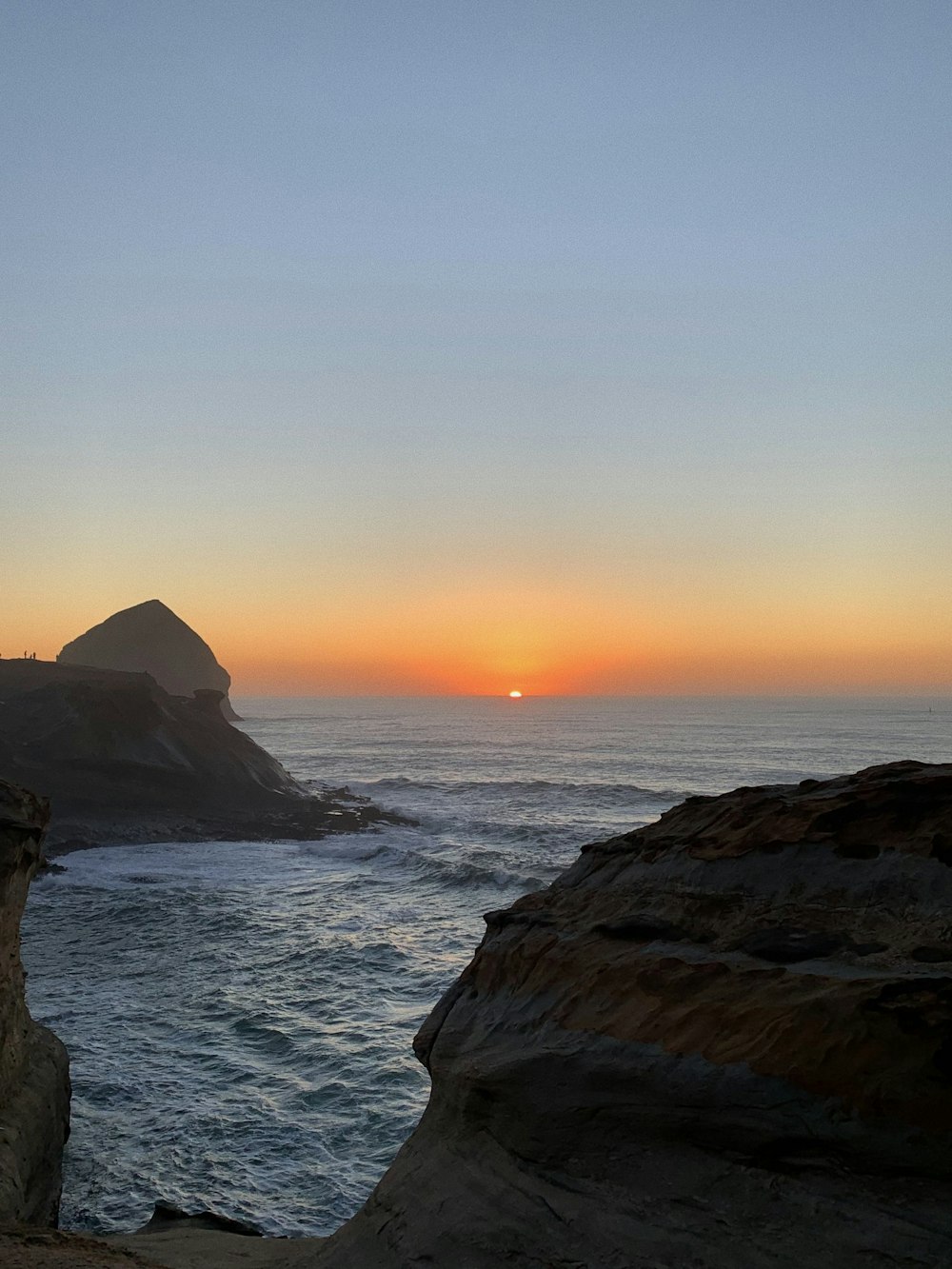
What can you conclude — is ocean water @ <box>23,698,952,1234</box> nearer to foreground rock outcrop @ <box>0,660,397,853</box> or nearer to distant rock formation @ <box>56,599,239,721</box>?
foreground rock outcrop @ <box>0,660,397,853</box>

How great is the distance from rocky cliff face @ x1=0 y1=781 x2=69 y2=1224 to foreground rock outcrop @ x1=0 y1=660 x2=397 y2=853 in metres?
24.9

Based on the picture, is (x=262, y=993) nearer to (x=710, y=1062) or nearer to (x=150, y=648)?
(x=710, y=1062)

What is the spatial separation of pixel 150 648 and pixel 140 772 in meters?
80.3

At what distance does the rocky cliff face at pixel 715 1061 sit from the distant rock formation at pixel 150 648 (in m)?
111

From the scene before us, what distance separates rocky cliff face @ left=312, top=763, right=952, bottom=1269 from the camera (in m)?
4.79

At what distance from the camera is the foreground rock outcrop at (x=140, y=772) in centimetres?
3825

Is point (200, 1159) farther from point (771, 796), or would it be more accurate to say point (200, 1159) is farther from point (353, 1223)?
point (771, 796)

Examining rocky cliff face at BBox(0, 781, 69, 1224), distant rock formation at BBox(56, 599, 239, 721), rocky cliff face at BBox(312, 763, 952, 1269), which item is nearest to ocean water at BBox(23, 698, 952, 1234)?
rocky cliff face at BBox(0, 781, 69, 1224)

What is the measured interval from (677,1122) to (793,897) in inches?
64.8

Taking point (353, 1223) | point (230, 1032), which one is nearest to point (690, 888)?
point (353, 1223)

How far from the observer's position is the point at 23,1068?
1058 centimetres

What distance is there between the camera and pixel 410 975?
1927 centimetres

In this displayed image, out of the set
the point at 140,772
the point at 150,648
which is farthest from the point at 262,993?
the point at 150,648

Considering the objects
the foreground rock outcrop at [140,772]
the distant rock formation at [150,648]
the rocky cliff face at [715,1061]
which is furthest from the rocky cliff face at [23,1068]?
the distant rock formation at [150,648]
